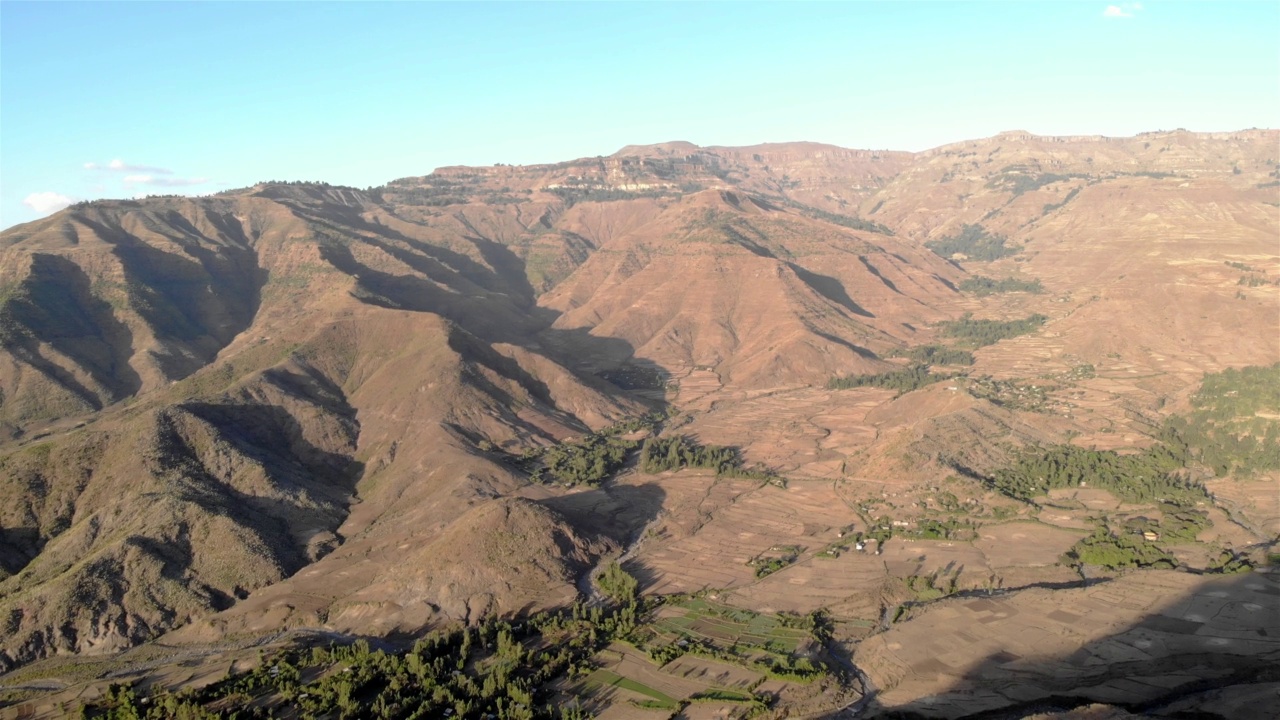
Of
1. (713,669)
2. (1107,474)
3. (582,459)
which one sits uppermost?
(582,459)

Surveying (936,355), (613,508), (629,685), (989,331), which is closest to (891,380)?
(936,355)

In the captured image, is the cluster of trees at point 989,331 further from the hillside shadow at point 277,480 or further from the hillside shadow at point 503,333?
the hillside shadow at point 277,480

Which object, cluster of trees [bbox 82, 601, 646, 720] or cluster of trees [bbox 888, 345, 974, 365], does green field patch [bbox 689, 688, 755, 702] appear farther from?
cluster of trees [bbox 888, 345, 974, 365]

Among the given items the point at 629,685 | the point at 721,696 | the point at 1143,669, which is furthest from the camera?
the point at 629,685

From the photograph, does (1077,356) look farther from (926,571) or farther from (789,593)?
(789,593)

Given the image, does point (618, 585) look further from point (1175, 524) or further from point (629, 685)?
point (1175, 524)
